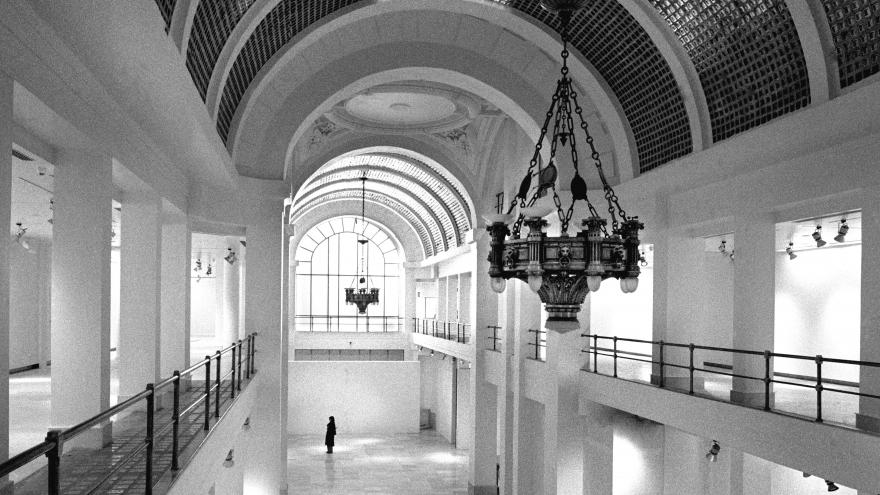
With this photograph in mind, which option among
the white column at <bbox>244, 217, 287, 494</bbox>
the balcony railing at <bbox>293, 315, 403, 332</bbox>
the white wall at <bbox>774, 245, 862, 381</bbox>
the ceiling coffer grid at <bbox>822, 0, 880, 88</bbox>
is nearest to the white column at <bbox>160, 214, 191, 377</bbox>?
the white column at <bbox>244, 217, 287, 494</bbox>

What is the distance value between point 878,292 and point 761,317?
249cm

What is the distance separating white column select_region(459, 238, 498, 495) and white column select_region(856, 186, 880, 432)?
12.6m

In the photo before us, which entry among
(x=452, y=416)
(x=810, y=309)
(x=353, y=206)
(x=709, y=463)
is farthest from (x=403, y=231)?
(x=709, y=463)

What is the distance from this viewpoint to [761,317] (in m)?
10.0

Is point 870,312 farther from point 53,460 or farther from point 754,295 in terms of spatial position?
point 53,460

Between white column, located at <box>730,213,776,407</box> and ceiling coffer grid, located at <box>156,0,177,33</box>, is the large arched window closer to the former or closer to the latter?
white column, located at <box>730,213,776,407</box>

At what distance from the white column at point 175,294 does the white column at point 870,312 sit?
9.01 meters

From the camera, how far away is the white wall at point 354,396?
29844 mm

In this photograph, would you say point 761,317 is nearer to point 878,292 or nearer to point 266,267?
point 878,292

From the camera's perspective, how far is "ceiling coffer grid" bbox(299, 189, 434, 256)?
31406 millimetres

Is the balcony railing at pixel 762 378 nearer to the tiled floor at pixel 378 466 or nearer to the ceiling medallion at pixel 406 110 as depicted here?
the ceiling medallion at pixel 406 110

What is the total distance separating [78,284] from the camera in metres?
6.77

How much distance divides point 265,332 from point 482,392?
27.2 feet

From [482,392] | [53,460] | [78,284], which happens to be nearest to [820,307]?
[482,392]
